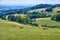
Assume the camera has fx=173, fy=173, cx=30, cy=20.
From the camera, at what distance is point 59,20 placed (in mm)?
76250

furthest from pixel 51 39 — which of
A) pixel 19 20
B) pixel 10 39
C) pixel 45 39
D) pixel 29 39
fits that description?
pixel 19 20

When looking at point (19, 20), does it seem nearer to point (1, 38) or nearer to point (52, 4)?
point (1, 38)

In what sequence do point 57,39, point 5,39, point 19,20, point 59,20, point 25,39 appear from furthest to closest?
1. point 59,20
2. point 19,20
3. point 57,39
4. point 25,39
5. point 5,39

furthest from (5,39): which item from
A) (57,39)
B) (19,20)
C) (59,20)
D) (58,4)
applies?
(58,4)

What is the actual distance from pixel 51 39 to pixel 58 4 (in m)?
100

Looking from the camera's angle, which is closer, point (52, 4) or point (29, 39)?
point (29, 39)

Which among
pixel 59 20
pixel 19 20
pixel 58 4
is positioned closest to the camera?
pixel 19 20

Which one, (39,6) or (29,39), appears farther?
(39,6)

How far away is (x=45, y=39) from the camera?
3219 cm

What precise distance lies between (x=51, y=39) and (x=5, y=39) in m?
9.05

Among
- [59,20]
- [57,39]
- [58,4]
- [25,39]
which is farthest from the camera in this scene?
[58,4]

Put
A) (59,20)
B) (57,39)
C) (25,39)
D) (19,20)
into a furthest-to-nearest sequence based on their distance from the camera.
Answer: (59,20) → (19,20) → (57,39) → (25,39)

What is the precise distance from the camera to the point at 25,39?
3153 cm

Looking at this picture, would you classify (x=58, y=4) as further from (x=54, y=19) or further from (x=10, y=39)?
(x=10, y=39)
